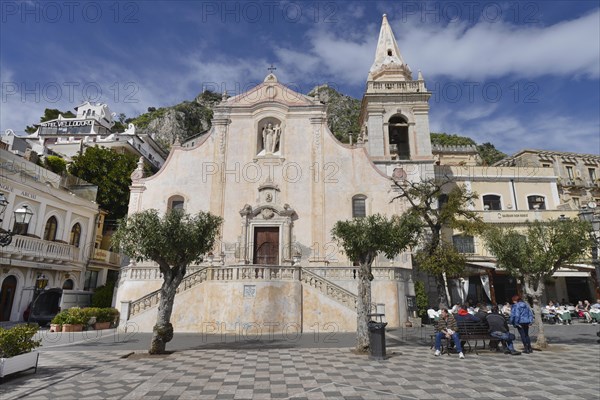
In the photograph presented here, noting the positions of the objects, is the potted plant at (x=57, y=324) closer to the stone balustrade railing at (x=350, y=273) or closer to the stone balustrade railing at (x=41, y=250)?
the stone balustrade railing at (x=41, y=250)

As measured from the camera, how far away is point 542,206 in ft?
98.6

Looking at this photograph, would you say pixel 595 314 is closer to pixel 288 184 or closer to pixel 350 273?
pixel 350 273

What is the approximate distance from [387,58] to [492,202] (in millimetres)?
15146

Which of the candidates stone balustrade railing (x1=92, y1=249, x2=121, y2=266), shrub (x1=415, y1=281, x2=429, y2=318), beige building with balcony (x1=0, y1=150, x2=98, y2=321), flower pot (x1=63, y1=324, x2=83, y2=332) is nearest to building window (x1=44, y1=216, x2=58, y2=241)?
beige building with balcony (x1=0, y1=150, x2=98, y2=321)

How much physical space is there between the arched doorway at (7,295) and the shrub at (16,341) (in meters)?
16.0

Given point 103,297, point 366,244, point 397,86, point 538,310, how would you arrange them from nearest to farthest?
point 366,244 < point 538,310 < point 103,297 < point 397,86

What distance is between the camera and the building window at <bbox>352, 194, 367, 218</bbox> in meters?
23.7

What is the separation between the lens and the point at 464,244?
90.4 ft

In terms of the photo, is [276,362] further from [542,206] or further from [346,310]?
[542,206]

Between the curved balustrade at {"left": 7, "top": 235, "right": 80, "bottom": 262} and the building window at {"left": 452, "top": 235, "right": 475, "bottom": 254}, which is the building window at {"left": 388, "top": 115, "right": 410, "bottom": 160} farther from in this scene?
the curved balustrade at {"left": 7, "top": 235, "right": 80, "bottom": 262}

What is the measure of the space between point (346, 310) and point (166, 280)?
898 centimetres

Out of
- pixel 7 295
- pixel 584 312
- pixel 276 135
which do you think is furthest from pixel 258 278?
pixel 584 312

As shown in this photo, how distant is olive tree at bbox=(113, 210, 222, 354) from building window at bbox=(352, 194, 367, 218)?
43.2ft

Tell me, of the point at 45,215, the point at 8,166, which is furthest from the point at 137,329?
the point at 8,166
